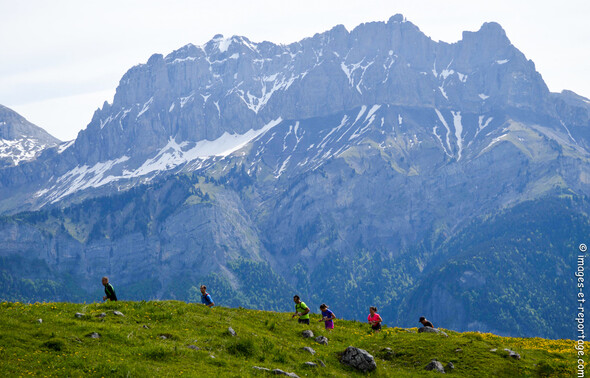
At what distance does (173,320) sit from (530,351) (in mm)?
25488

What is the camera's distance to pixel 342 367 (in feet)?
119

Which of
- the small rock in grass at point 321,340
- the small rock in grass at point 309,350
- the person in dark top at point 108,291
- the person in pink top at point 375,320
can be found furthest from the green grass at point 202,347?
the person in dark top at point 108,291

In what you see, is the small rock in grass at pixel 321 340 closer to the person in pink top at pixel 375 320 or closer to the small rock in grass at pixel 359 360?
the small rock in grass at pixel 359 360

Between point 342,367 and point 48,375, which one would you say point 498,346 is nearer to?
point 342,367

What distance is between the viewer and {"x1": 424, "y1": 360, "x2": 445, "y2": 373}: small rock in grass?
37531mm

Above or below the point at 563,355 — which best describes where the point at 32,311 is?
below

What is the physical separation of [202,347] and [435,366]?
14.4 meters

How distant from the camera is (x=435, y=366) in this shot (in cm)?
3778

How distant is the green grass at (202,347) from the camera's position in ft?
104

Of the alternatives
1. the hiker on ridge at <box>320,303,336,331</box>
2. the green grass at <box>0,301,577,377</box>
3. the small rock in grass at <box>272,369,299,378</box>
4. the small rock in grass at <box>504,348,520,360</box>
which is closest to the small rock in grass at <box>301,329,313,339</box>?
the green grass at <box>0,301,577,377</box>

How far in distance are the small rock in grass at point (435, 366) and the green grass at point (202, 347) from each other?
1.90 ft

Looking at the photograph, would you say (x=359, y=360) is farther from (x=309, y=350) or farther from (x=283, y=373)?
(x=283, y=373)

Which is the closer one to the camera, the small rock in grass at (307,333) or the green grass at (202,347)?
the green grass at (202,347)

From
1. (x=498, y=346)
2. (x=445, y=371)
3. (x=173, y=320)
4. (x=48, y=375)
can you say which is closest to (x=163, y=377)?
(x=48, y=375)
